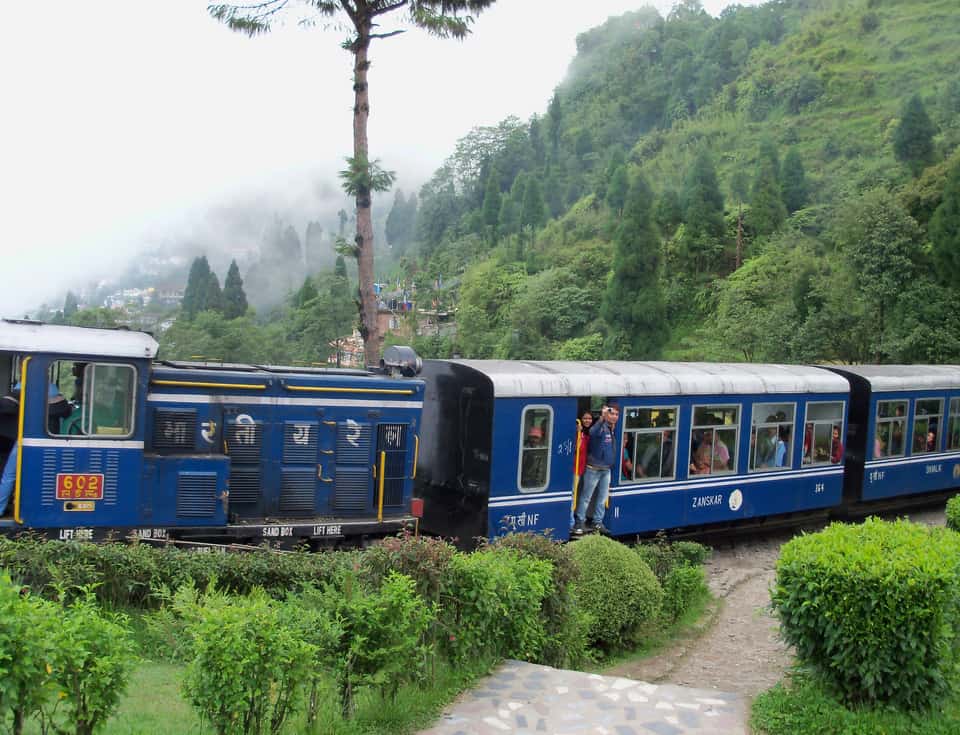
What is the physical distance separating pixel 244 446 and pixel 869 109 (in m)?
79.4

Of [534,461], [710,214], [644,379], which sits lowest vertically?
[534,461]

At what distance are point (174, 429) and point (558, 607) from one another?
4.89m

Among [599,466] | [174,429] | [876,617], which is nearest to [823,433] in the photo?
[599,466]

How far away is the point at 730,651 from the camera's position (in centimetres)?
962

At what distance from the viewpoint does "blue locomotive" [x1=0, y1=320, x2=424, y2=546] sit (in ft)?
29.3

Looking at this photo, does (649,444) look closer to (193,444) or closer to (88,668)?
(193,444)

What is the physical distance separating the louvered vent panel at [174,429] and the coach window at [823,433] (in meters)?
11.0

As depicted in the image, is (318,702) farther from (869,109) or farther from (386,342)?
(869,109)

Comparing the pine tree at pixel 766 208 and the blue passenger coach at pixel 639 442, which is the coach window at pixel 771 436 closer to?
the blue passenger coach at pixel 639 442

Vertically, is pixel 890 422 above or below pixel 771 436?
above

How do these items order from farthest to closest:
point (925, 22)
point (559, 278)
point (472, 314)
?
point (925, 22) → point (559, 278) → point (472, 314)

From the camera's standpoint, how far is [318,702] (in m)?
5.68

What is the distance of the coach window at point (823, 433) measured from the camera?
16.1m

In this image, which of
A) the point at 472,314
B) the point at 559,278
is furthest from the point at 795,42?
the point at 472,314
